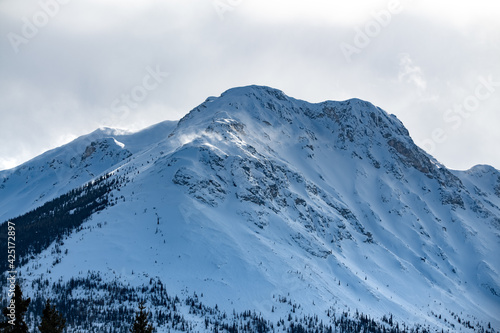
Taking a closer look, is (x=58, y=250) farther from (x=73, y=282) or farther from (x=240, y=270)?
(x=240, y=270)

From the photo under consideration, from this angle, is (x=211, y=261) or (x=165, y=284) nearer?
(x=165, y=284)

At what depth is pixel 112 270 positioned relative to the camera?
7244 inches

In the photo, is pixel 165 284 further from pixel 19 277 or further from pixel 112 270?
pixel 19 277

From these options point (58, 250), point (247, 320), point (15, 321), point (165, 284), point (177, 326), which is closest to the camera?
point (15, 321)

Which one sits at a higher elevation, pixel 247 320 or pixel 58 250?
pixel 58 250

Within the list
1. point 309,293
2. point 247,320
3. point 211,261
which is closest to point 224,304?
point 247,320

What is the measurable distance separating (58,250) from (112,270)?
25.4 m

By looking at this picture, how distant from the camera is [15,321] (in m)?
43.9

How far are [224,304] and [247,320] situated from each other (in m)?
12.2

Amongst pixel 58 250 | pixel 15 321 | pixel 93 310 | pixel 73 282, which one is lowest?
pixel 15 321

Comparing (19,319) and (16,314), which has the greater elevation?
(16,314)

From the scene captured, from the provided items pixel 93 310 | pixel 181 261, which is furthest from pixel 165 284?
pixel 93 310

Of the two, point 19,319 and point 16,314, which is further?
point 19,319

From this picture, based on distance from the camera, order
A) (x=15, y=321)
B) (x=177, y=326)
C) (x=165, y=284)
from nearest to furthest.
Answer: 1. (x=15, y=321)
2. (x=177, y=326)
3. (x=165, y=284)
